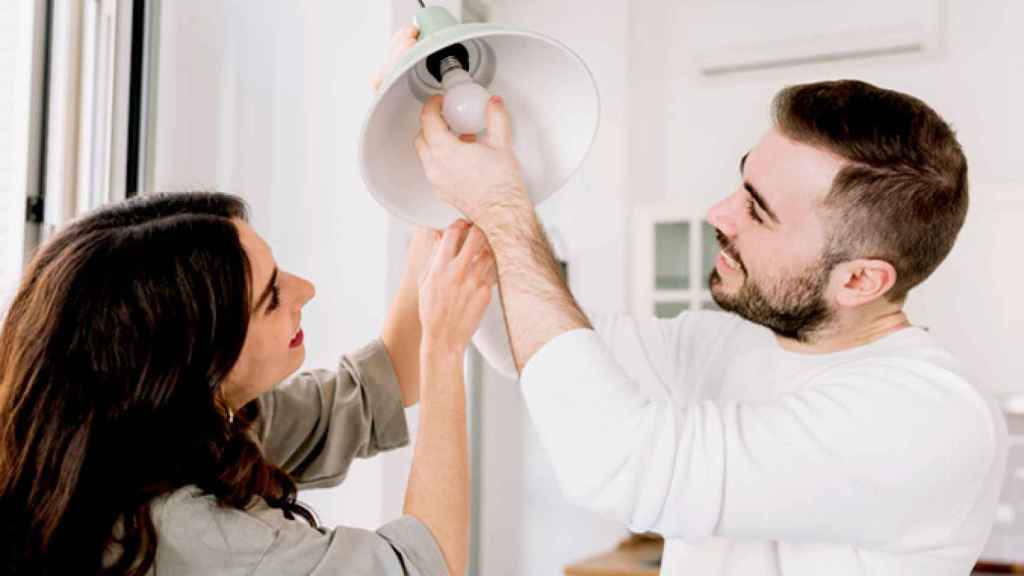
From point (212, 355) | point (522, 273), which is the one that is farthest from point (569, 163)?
point (212, 355)

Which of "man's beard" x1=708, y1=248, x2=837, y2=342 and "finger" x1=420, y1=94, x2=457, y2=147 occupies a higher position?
"finger" x1=420, y1=94, x2=457, y2=147

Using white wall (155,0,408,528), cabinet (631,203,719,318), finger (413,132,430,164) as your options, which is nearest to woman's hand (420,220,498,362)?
finger (413,132,430,164)

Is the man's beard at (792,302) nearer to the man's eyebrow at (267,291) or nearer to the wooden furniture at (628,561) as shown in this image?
the man's eyebrow at (267,291)

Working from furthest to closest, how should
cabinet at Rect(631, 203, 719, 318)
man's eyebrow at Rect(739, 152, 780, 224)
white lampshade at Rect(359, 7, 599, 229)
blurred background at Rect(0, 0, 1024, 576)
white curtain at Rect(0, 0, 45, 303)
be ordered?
cabinet at Rect(631, 203, 719, 318), blurred background at Rect(0, 0, 1024, 576), white curtain at Rect(0, 0, 45, 303), man's eyebrow at Rect(739, 152, 780, 224), white lampshade at Rect(359, 7, 599, 229)

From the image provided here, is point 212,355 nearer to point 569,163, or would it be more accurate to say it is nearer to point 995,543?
point 569,163

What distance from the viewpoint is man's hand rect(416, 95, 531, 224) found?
3.26ft

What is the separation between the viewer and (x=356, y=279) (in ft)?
6.04

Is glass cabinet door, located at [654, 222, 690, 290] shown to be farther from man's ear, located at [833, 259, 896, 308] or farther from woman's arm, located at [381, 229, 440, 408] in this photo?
man's ear, located at [833, 259, 896, 308]

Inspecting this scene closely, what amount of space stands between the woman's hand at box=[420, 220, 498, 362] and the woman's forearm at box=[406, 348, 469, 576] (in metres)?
0.02

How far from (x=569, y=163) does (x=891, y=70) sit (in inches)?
109

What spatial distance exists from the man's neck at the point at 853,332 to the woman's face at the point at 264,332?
23.0 inches

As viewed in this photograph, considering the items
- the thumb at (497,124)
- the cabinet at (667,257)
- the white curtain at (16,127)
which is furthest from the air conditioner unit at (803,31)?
the thumb at (497,124)

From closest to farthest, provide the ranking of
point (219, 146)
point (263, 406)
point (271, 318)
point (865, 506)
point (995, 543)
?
1. point (865, 506)
2. point (271, 318)
3. point (263, 406)
4. point (219, 146)
5. point (995, 543)

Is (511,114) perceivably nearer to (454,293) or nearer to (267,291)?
(454,293)
